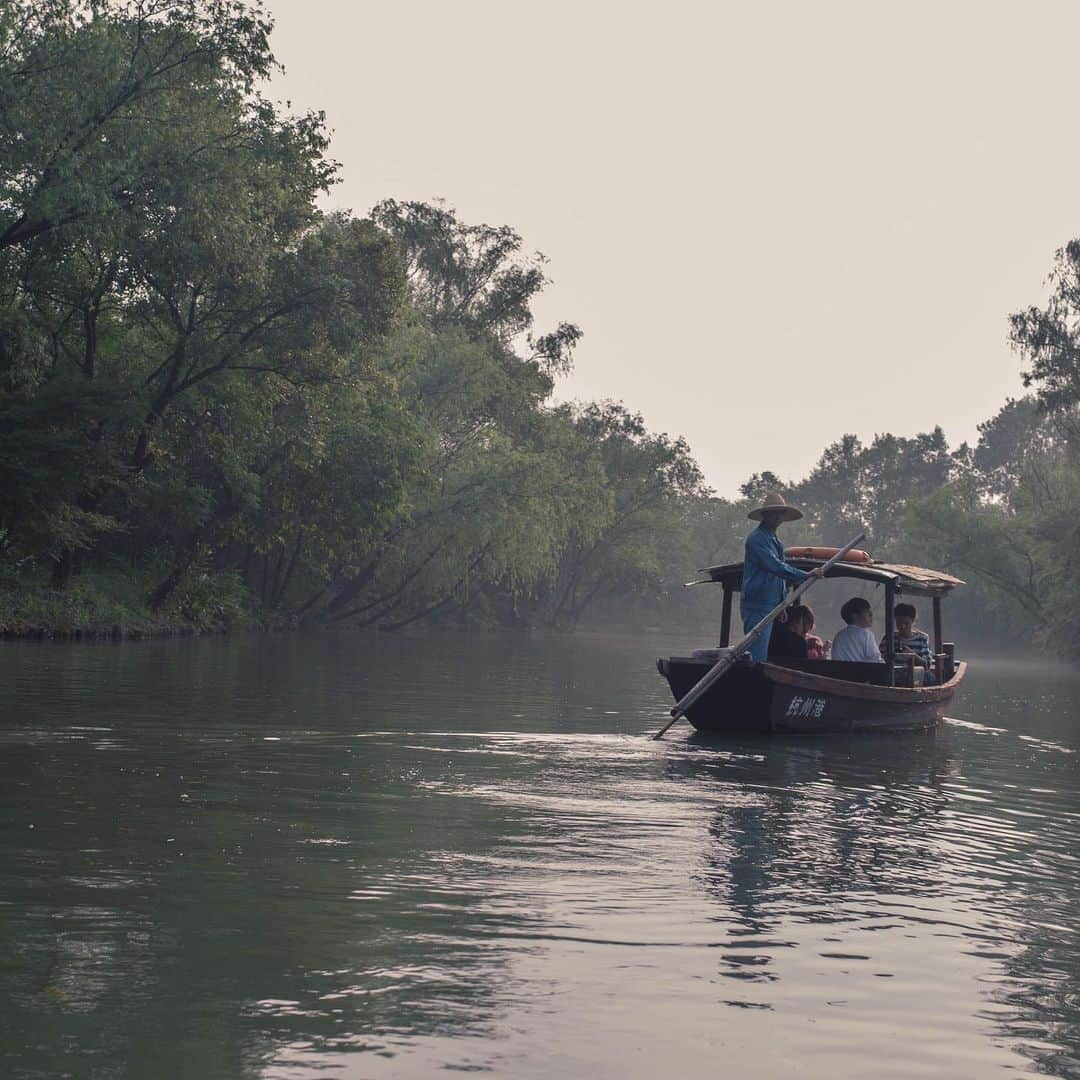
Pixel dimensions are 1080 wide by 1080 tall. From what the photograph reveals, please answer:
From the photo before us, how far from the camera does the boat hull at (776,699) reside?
14.5m

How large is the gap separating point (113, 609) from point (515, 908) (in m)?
27.1

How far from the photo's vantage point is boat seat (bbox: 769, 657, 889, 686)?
15.4 metres

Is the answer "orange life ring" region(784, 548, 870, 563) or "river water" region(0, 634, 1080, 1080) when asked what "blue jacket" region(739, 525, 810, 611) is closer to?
"orange life ring" region(784, 548, 870, 563)

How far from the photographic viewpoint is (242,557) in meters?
46.3

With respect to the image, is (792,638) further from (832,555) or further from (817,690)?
(832,555)

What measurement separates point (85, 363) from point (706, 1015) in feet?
90.7

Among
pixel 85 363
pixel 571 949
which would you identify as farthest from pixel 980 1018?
pixel 85 363

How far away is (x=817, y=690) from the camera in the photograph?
1490 centimetres

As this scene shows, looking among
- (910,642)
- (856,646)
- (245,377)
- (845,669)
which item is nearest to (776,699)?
(845,669)

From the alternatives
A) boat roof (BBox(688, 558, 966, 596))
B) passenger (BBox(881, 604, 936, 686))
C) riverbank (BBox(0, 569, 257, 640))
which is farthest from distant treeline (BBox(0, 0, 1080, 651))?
passenger (BBox(881, 604, 936, 686))

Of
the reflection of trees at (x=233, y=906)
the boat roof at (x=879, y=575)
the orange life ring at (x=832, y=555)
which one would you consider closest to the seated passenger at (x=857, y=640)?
the boat roof at (x=879, y=575)

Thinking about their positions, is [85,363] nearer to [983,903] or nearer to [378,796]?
[378,796]

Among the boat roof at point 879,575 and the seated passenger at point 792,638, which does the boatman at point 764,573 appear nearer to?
the seated passenger at point 792,638

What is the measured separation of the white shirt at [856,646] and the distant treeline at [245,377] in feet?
43.9
